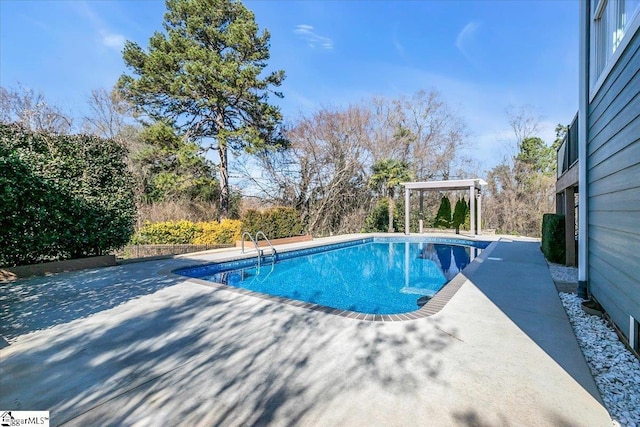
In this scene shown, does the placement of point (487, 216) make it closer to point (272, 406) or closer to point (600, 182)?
point (600, 182)

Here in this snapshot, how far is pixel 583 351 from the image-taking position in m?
2.91

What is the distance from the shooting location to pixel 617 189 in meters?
3.07

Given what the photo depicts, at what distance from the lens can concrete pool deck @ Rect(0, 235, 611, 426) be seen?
2053mm

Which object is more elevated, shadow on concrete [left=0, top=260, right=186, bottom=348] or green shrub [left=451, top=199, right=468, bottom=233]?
green shrub [left=451, top=199, right=468, bottom=233]

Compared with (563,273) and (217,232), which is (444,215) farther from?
(217,232)

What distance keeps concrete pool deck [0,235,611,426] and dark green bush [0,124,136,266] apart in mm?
2108

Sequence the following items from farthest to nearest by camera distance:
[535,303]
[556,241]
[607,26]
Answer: [556,241] < [535,303] < [607,26]

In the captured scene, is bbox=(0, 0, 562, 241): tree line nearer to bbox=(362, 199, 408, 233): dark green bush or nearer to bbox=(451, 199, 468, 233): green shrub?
bbox=(362, 199, 408, 233): dark green bush

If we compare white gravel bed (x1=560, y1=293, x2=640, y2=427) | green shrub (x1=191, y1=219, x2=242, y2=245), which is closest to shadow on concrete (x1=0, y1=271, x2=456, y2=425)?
white gravel bed (x1=560, y1=293, x2=640, y2=427)

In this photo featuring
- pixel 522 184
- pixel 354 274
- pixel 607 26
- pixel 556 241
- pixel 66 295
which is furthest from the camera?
pixel 522 184

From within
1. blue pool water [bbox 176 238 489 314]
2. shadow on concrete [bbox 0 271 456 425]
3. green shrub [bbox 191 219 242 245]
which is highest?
green shrub [bbox 191 219 242 245]

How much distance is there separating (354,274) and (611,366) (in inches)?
237

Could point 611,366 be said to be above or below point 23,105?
below

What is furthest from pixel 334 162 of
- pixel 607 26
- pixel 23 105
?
pixel 23 105
